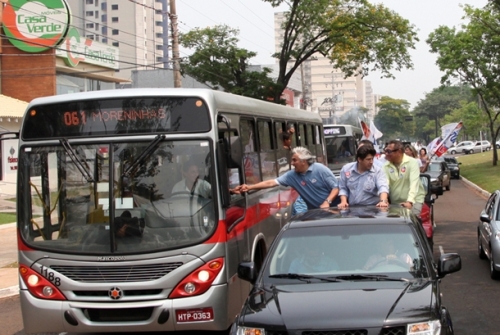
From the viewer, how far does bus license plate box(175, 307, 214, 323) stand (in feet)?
23.5

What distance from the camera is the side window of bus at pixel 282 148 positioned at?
11620 millimetres

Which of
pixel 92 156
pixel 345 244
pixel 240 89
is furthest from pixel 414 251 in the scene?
pixel 240 89

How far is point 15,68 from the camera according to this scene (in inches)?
1503

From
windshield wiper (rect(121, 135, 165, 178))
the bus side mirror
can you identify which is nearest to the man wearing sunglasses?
the bus side mirror

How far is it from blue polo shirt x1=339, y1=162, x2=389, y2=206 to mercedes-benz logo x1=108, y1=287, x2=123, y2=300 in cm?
320

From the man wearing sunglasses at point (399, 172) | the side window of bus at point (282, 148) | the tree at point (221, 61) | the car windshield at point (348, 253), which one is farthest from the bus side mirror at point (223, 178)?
the tree at point (221, 61)

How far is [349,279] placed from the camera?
595cm

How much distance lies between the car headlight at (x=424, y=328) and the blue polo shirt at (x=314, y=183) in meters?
4.18

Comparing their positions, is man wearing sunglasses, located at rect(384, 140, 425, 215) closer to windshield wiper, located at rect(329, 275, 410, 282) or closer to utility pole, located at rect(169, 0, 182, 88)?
windshield wiper, located at rect(329, 275, 410, 282)

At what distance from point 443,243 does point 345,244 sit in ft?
33.3

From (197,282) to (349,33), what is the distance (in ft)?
94.3

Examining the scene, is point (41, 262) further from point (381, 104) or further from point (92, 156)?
point (381, 104)

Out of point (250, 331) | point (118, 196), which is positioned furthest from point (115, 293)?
point (250, 331)

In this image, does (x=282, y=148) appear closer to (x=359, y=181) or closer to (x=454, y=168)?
(x=359, y=181)
